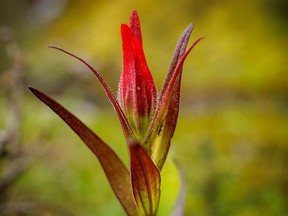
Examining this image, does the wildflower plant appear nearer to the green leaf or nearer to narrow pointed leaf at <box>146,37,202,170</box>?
narrow pointed leaf at <box>146,37,202,170</box>

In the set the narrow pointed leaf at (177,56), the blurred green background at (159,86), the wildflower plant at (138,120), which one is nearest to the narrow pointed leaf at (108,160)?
the wildflower plant at (138,120)

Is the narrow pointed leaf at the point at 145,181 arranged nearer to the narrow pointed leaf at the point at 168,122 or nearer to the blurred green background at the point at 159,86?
the narrow pointed leaf at the point at 168,122

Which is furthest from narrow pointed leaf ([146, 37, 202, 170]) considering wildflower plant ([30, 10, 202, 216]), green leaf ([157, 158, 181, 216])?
green leaf ([157, 158, 181, 216])

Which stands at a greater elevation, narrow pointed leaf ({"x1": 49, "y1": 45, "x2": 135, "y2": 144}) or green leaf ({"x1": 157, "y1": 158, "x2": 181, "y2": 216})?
narrow pointed leaf ({"x1": 49, "y1": 45, "x2": 135, "y2": 144})

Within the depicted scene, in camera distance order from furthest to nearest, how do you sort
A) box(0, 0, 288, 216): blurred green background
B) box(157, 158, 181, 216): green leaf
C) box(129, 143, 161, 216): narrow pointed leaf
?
1. box(0, 0, 288, 216): blurred green background
2. box(157, 158, 181, 216): green leaf
3. box(129, 143, 161, 216): narrow pointed leaf

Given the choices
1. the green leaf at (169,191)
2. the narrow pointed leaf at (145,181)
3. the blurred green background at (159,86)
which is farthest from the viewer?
the blurred green background at (159,86)

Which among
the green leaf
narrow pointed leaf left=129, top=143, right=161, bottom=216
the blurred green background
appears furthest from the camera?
the blurred green background

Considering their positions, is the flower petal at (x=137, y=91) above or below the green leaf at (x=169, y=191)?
above

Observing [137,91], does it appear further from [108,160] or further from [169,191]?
[169,191]
